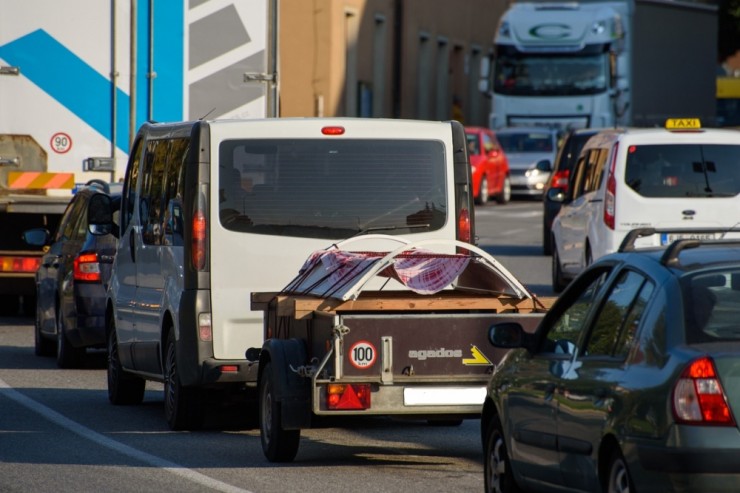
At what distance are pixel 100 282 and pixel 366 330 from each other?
22.1 feet

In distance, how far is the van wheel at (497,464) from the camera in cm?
858

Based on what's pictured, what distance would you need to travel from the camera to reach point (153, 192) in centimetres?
1334

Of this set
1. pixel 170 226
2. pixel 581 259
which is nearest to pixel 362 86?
pixel 581 259

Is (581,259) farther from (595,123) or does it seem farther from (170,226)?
(595,123)

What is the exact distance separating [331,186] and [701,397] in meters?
5.77

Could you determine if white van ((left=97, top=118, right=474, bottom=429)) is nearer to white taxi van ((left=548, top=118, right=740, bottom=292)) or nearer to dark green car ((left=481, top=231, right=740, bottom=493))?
dark green car ((left=481, top=231, right=740, bottom=493))

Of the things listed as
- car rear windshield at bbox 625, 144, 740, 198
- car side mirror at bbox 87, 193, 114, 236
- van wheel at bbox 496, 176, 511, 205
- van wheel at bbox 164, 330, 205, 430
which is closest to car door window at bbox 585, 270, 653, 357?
van wheel at bbox 164, 330, 205, 430

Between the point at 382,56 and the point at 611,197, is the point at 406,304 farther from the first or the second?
the point at 382,56

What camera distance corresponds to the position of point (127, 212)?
14.2 meters

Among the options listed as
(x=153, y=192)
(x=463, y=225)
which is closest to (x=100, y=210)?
(x=153, y=192)

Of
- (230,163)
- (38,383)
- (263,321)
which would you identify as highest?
(230,163)

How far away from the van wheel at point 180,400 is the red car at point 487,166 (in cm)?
3140

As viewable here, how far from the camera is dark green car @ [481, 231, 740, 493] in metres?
6.73

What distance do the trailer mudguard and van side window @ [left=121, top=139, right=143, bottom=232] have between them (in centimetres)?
338
